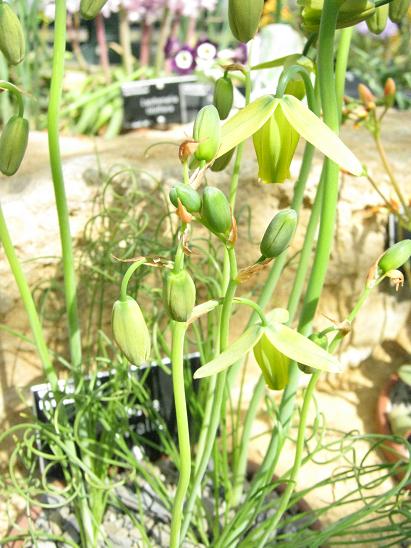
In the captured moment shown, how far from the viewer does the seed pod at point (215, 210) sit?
433mm

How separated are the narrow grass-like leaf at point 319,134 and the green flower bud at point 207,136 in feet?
0.19

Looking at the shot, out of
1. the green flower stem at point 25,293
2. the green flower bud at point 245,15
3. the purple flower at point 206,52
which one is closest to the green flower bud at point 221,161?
the green flower bud at point 245,15

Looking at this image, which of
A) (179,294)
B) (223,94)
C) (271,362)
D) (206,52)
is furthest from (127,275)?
(206,52)

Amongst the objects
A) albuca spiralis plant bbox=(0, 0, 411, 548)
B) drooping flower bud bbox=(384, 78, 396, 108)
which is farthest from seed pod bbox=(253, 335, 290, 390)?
drooping flower bud bbox=(384, 78, 396, 108)

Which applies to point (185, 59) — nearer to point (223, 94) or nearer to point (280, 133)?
point (223, 94)

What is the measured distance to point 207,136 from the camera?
45 centimetres

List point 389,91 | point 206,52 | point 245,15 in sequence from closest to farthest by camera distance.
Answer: point 245,15
point 389,91
point 206,52

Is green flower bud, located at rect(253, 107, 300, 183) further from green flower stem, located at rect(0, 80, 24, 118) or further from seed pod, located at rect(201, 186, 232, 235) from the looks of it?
green flower stem, located at rect(0, 80, 24, 118)

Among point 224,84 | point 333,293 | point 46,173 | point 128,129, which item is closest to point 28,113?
point 128,129

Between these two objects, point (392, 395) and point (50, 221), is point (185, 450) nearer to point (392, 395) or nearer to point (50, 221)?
point (50, 221)

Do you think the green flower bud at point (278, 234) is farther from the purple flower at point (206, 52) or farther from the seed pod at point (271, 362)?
the purple flower at point (206, 52)

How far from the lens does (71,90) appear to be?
6.91 ft

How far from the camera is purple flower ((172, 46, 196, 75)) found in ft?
6.01

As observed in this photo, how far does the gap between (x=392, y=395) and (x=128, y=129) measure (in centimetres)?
108
